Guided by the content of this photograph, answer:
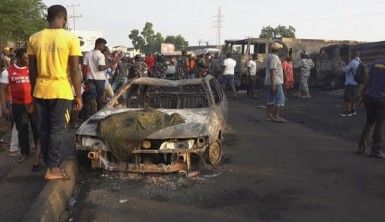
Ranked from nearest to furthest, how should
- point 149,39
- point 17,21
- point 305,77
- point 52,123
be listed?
point 52,123 → point 305,77 → point 17,21 → point 149,39

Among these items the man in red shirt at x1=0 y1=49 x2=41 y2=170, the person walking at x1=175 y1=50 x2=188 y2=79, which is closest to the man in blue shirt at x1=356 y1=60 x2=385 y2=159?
the man in red shirt at x1=0 y1=49 x2=41 y2=170

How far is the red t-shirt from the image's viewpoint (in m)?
7.12

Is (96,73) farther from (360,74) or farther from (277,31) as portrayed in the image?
(277,31)

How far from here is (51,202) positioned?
5.00 metres

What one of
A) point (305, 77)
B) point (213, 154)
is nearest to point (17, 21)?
point (305, 77)

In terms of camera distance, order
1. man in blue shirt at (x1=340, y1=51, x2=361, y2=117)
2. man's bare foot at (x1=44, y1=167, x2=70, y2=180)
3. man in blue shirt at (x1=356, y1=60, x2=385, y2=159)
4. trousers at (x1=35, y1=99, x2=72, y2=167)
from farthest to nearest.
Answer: man in blue shirt at (x1=340, y1=51, x2=361, y2=117), man in blue shirt at (x1=356, y1=60, x2=385, y2=159), man's bare foot at (x1=44, y1=167, x2=70, y2=180), trousers at (x1=35, y1=99, x2=72, y2=167)

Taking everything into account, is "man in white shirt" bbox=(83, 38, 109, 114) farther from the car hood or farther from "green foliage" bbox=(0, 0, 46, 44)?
"green foliage" bbox=(0, 0, 46, 44)

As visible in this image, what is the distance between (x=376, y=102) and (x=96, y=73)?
5.46 metres

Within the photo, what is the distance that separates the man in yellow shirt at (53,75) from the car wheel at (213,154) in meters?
2.04

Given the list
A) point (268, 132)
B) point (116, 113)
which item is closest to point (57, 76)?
point (116, 113)

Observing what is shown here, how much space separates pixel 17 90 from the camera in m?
7.12

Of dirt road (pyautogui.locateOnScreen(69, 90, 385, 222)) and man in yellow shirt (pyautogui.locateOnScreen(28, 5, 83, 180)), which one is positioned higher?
man in yellow shirt (pyautogui.locateOnScreen(28, 5, 83, 180))

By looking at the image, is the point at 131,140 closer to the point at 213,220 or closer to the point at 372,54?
the point at 213,220

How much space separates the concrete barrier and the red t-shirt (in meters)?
1.46
